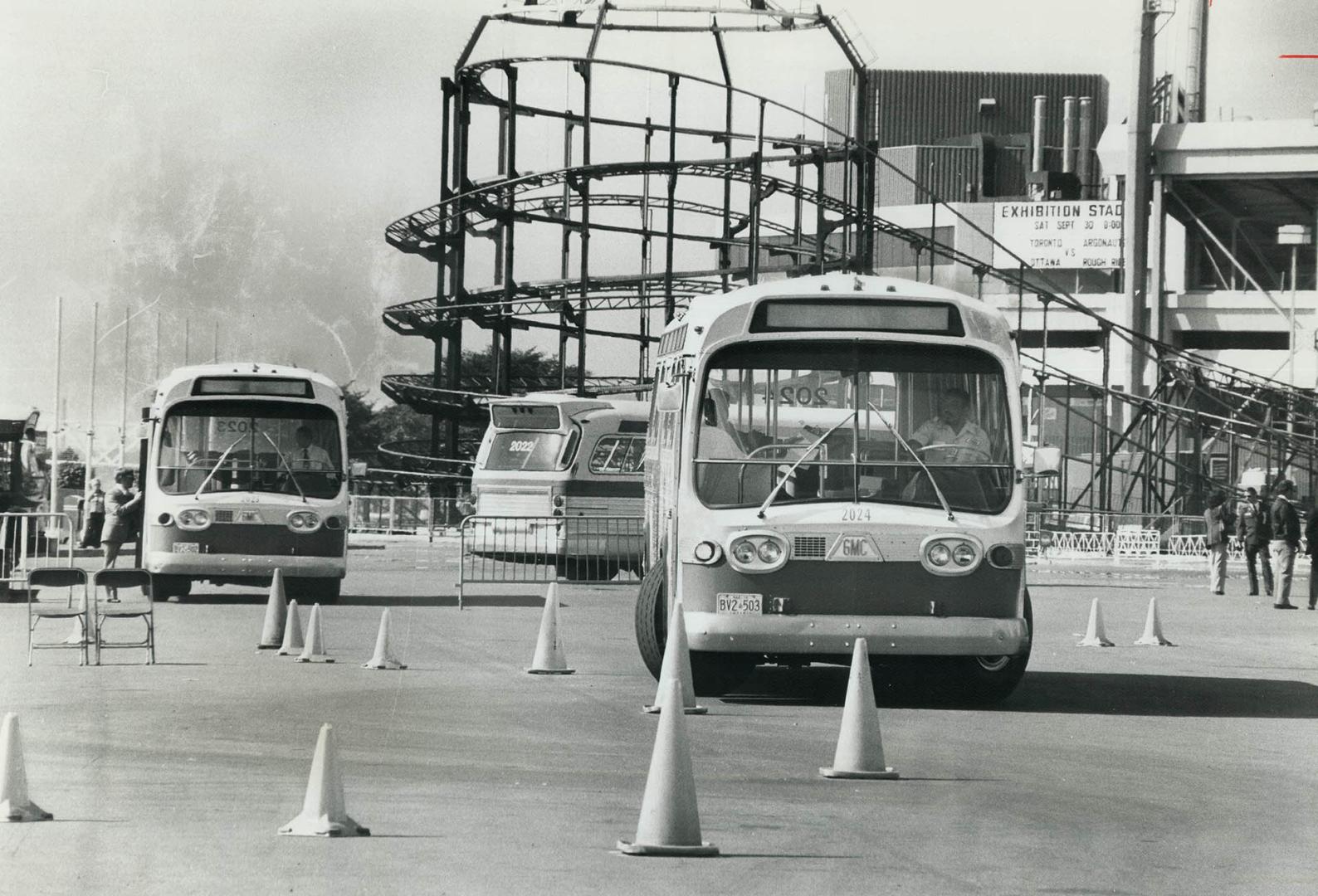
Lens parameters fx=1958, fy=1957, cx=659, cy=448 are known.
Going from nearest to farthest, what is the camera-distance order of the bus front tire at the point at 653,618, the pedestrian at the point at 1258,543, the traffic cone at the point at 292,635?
the bus front tire at the point at 653,618
the traffic cone at the point at 292,635
the pedestrian at the point at 1258,543

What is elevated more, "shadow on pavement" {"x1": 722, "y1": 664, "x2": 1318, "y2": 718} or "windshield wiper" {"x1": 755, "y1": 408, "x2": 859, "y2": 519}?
"windshield wiper" {"x1": 755, "y1": 408, "x2": 859, "y2": 519}

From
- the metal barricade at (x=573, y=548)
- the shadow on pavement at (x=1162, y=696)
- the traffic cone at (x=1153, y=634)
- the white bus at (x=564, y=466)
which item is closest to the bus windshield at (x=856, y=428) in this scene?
the shadow on pavement at (x=1162, y=696)

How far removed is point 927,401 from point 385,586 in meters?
17.1

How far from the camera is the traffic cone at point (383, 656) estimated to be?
16375 millimetres

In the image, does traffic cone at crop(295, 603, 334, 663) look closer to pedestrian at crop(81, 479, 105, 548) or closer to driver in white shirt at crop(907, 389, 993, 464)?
driver in white shirt at crop(907, 389, 993, 464)

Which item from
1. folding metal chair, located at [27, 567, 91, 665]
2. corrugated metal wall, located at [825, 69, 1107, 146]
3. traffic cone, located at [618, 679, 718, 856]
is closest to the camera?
traffic cone, located at [618, 679, 718, 856]

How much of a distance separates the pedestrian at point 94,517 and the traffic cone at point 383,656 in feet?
76.8

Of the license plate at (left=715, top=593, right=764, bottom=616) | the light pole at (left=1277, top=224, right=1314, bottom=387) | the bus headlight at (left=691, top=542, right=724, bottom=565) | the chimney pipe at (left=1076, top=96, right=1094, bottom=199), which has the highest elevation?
the chimney pipe at (left=1076, top=96, right=1094, bottom=199)

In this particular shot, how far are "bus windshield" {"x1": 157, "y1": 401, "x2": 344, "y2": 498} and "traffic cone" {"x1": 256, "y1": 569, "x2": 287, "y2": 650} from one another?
5.74 metres

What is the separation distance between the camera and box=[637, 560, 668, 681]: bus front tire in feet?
49.1

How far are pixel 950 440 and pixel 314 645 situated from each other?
6383mm

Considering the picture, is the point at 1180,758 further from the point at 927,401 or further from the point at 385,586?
the point at 385,586

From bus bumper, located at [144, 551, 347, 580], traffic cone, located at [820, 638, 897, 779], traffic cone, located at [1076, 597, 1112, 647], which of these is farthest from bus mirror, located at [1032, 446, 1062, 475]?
bus bumper, located at [144, 551, 347, 580]

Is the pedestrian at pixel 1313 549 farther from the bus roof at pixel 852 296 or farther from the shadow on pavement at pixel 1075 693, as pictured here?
the bus roof at pixel 852 296
